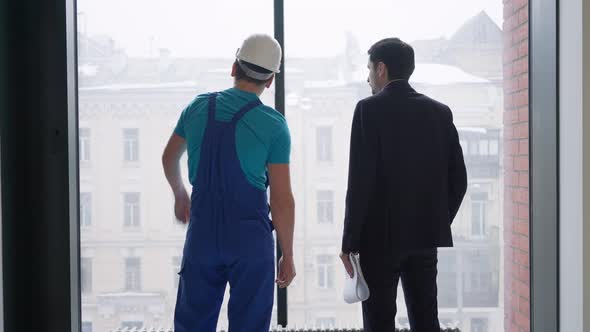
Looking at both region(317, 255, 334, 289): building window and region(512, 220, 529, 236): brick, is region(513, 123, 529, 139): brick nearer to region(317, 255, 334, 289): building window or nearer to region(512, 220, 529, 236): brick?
region(512, 220, 529, 236): brick

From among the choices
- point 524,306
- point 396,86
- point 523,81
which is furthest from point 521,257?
point 396,86

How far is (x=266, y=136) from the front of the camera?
1.83 metres

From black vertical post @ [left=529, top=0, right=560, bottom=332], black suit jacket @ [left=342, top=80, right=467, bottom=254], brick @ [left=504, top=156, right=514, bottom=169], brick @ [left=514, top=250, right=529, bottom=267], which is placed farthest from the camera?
brick @ [left=504, top=156, right=514, bottom=169]

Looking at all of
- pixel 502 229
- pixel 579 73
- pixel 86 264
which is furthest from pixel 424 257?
pixel 86 264

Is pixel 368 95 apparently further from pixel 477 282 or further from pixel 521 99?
pixel 477 282

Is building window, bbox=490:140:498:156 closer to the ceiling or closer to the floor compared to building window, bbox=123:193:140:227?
closer to the ceiling

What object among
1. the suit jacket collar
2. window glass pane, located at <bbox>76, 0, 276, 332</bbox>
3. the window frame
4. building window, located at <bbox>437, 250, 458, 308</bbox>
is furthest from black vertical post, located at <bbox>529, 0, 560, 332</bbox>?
window glass pane, located at <bbox>76, 0, 276, 332</bbox>

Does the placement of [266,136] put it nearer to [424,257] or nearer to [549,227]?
[424,257]

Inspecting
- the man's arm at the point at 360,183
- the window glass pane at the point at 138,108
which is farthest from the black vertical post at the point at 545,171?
the window glass pane at the point at 138,108

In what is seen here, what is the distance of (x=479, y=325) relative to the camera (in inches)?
106

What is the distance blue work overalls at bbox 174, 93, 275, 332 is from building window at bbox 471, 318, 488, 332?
1228 mm

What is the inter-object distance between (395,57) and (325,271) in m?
1.01

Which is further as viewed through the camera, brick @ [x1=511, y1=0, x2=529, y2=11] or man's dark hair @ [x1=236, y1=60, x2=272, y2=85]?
brick @ [x1=511, y1=0, x2=529, y2=11]

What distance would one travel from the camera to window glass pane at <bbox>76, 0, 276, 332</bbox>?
2475 mm
